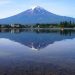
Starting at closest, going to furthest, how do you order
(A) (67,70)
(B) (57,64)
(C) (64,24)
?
(A) (67,70) → (B) (57,64) → (C) (64,24)

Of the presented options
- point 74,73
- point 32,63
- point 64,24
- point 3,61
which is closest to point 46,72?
point 74,73

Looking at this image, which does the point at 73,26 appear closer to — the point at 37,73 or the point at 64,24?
the point at 64,24

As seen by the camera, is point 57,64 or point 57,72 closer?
point 57,72

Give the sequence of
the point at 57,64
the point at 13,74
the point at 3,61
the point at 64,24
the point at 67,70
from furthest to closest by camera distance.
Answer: the point at 64,24 → the point at 3,61 → the point at 57,64 → the point at 67,70 → the point at 13,74

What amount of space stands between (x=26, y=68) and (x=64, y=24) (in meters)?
90.8

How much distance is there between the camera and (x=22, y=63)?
13109 millimetres

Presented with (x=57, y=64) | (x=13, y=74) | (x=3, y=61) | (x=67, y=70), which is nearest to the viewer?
(x=13, y=74)

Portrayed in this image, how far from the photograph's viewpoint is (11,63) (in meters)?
13.0

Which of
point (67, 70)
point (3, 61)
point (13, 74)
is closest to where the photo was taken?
point (13, 74)

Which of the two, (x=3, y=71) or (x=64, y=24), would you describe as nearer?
(x=3, y=71)

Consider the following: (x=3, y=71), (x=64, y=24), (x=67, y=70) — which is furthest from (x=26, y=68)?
(x=64, y=24)

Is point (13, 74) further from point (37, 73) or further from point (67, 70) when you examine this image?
point (67, 70)

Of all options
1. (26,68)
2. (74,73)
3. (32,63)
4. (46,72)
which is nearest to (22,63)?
(32,63)

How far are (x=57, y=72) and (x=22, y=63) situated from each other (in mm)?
2740
